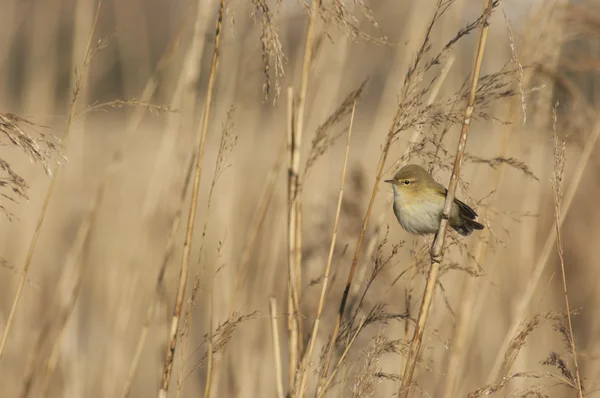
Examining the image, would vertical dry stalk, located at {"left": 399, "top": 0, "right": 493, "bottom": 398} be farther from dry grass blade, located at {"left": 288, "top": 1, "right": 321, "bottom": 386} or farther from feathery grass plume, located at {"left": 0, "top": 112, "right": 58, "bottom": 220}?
feathery grass plume, located at {"left": 0, "top": 112, "right": 58, "bottom": 220}

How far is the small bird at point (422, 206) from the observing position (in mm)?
1865

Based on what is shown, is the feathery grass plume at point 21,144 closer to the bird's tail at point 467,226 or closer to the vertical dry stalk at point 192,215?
the vertical dry stalk at point 192,215

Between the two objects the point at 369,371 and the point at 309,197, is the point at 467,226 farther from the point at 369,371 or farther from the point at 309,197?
the point at 309,197

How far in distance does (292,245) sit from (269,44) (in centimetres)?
40

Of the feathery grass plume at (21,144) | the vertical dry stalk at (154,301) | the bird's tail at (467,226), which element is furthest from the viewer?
Answer: the bird's tail at (467,226)

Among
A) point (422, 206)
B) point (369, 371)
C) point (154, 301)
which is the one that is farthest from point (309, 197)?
point (369, 371)

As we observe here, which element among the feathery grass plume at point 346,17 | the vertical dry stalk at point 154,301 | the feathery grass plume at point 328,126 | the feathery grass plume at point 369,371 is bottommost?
the feathery grass plume at point 369,371

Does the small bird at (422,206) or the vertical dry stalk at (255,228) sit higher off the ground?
the small bird at (422,206)

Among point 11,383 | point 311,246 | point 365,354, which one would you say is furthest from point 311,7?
point 11,383

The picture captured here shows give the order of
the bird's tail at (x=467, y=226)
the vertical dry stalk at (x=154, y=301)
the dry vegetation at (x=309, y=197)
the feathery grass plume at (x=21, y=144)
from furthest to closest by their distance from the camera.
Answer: the bird's tail at (x=467, y=226), the vertical dry stalk at (x=154, y=301), the dry vegetation at (x=309, y=197), the feathery grass plume at (x=21, y=144)

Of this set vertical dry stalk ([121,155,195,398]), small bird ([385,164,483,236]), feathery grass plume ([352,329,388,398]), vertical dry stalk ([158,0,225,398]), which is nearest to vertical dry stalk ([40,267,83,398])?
vertical dry stalk ([121,155,195,398])

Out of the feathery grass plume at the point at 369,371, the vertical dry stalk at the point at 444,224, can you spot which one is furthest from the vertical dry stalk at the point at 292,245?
the vertical dry stalk at the point at 444,224

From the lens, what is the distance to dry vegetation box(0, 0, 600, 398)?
1386 mm

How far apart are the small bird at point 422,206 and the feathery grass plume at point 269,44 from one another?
683 millimetres
